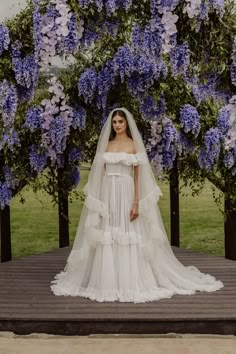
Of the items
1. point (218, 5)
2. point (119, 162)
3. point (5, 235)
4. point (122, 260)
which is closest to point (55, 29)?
point (119, 162)

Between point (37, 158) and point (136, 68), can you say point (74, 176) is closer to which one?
point (37, 158)

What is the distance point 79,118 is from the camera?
20.6ft

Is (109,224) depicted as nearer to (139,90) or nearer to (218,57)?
(139,90)

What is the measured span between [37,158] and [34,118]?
1.36 ft

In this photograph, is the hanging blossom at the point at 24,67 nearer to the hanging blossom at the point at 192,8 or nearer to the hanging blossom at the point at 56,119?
the hanging blossom at the point at 56,119

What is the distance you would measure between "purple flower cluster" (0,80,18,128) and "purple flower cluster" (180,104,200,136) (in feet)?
5.31

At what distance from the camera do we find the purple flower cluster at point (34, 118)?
6.25 metres

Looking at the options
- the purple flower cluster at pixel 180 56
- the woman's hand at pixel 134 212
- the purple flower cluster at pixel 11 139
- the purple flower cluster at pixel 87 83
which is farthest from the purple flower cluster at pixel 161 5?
the purple flower cluster at pixel 11 139

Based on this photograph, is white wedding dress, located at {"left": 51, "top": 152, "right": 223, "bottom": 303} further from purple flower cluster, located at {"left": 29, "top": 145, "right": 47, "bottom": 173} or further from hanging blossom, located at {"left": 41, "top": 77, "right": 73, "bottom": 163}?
purple flower cluster, located at {"left": 29, "top": 145, "right": 47, "bottom": 173}

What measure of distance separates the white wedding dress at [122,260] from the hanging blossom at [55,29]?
103 cm

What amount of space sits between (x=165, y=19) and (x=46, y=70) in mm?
1158

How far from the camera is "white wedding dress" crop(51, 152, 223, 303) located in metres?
5.34
